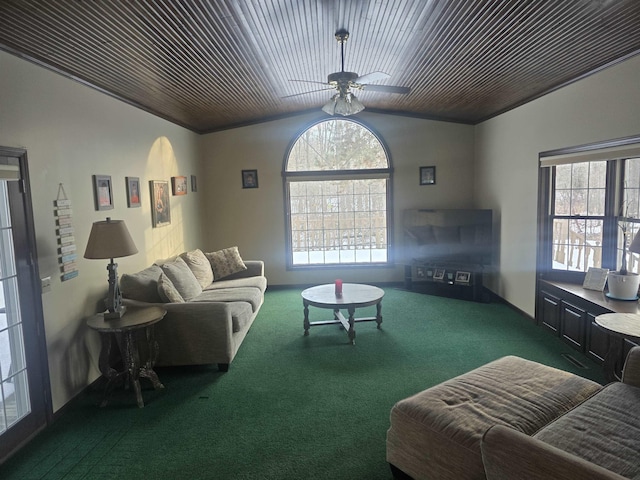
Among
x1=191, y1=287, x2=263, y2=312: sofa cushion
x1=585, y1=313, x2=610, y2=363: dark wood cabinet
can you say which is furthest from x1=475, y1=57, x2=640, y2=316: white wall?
x1=191, y1=287, x2=263, y2=312: sofa cushion

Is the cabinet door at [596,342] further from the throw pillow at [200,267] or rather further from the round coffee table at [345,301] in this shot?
the throw pillow at [200,267]

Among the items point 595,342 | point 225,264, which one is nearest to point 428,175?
point 225,264

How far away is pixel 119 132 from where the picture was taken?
4.19 meters

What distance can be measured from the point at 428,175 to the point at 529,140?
198 cm

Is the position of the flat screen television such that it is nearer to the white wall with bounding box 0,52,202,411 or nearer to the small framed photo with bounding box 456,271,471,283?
the small framed photo with bounding box 456,271,471,283

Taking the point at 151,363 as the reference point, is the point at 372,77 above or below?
above

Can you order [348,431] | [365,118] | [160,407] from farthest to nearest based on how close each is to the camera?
[365,118]
[160,407]
[348,431]

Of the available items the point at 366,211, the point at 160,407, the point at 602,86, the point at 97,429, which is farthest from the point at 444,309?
the point at 97,429

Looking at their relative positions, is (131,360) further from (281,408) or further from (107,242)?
(281,408)

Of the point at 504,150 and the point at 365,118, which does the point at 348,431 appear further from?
the point at 365,118

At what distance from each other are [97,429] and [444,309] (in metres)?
4.18

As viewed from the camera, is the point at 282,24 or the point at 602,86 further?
the point at 602,86

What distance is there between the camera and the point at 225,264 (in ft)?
18.4

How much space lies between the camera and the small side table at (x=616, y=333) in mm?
2850
